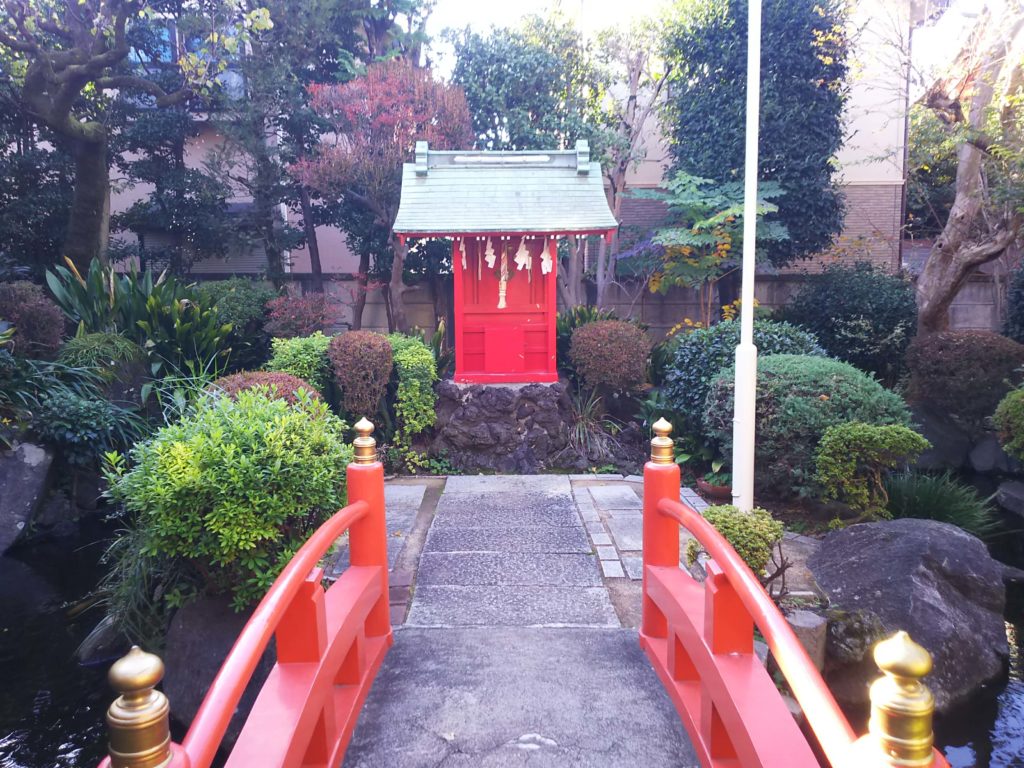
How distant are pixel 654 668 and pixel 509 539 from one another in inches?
76.2

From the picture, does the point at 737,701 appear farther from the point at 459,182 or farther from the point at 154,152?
the point at 154,152

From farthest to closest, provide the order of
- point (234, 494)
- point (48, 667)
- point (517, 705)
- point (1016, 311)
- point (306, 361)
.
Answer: point (1016, 311)
point (306, 361)
point (48, 667)
point (234, 494)
point (517, 705)

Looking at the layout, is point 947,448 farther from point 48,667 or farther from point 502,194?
point 48,667

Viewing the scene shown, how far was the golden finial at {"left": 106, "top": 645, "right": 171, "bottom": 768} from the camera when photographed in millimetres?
1140

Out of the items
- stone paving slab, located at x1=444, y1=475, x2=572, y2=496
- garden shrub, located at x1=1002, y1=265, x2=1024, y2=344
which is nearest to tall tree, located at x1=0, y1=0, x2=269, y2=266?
stone paving slab, located at x1=444, y1=475, x2=572, y2=496

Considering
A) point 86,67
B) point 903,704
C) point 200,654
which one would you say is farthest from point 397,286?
point 903,704

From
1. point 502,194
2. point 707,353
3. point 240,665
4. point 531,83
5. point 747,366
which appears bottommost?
point 240,665

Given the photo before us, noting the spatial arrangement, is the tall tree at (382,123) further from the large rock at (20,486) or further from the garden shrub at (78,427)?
the large rock at (20,486)

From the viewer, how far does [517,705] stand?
9.70ft

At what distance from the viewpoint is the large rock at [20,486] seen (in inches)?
237

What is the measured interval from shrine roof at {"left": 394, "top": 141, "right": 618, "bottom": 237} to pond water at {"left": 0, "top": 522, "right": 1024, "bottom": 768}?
14.8ft

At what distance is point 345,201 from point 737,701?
1011cm

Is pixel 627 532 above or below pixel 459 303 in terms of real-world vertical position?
below

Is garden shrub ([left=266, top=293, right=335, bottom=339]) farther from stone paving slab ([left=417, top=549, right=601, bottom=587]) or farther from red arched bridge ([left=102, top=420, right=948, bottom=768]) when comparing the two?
red arched bridge ([left=102, top=420, right=948, bottom=768])
